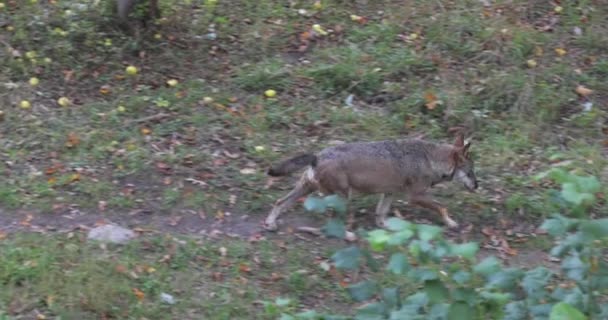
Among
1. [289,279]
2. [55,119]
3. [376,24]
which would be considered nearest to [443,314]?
[289,279]

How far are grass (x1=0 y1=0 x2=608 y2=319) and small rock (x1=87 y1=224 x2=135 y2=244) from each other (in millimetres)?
145

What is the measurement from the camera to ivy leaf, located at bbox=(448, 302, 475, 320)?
127 inches

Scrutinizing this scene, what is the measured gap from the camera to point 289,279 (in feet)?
22.2

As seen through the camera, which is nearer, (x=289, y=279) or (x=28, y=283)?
(x=28, y=283)

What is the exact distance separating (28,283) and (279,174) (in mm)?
1913

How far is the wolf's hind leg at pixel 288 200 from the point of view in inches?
292

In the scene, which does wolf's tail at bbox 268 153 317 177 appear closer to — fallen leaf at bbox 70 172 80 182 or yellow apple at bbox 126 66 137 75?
fallen leaf at bbox 70 172 80 182

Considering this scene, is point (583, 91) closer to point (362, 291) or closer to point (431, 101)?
point (431, 101)

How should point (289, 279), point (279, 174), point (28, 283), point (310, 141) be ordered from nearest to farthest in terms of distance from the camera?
point (28, 283) → point (289, 279) → point (279, 174) → point (310, 141)

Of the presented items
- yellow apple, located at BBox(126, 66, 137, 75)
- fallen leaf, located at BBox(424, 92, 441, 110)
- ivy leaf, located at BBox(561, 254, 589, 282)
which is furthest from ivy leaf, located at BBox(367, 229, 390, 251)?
yellow apple, located at BBox(126, 66, 137, 75)

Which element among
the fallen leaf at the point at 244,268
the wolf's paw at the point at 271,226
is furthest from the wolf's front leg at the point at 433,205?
the fallen leaf at the point at 244,268

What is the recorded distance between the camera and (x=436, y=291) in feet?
10.8

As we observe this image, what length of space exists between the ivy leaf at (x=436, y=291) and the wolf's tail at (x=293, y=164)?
12.9 ft

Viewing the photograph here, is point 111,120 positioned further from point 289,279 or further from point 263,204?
point 289,279
